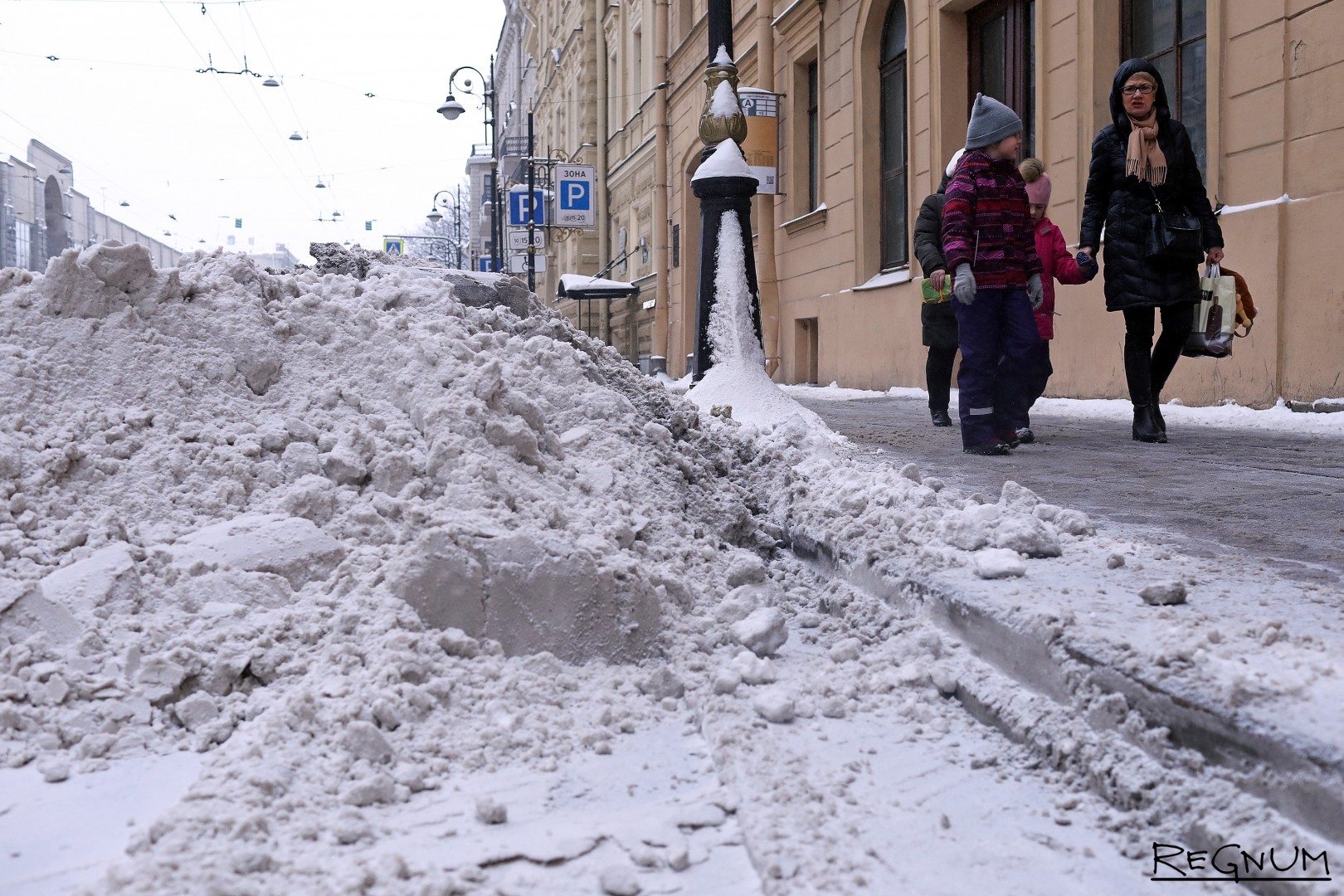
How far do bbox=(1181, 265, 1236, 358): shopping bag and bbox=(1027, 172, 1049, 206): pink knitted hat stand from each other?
1.08m

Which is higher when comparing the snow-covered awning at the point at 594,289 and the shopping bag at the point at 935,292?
the snow-covered awning at the point at 594,289

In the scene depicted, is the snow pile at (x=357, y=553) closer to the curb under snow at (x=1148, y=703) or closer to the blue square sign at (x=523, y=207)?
the curb under snow at (x=1148, y=703)

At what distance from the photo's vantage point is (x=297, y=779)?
6.04 feet

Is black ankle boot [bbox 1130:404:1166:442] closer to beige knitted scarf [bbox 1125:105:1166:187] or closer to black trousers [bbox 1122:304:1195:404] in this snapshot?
black trousers [bbox 1122:304:1195:404]

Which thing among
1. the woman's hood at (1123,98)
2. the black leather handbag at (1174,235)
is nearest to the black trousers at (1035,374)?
the black leather handbag at (1174,235)

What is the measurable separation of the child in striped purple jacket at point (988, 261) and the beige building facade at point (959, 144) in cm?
266

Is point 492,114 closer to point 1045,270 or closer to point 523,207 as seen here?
point 523,207

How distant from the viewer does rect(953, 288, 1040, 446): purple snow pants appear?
525cm

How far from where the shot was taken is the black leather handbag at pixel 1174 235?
543cm

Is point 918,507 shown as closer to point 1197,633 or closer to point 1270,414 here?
point 1197,633

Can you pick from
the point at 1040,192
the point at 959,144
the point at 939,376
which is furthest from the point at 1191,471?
the point at 959,144

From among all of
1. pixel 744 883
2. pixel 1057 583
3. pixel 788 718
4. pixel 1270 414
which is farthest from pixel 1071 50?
pixel 744 883

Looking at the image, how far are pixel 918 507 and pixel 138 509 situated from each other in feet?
6.91

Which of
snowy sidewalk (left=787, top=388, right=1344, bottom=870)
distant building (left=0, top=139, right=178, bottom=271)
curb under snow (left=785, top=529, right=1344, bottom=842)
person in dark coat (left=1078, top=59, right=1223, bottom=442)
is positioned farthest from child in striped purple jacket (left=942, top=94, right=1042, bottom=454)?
distant building (left=0, top=139, right=178, bottom=271)
